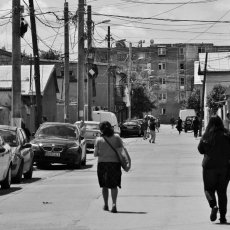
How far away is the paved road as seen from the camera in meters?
12.3

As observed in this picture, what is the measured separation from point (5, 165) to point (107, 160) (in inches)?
184

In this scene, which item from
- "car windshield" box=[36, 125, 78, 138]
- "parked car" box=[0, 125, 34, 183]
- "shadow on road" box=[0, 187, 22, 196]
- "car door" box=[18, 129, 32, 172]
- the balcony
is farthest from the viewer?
the balcony

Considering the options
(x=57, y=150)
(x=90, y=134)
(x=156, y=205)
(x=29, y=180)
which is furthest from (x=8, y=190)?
(x=90, y=134)

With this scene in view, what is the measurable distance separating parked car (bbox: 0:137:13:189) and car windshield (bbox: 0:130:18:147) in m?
1.93

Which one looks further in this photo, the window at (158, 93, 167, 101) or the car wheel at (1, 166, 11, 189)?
the window at (158, 93, 167, 101)

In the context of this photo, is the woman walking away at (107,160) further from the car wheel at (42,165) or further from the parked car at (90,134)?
the parked car at (90,134)

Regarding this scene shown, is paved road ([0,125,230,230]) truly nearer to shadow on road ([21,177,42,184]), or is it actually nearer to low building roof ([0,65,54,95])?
shadow on road ([21,177,42,184])

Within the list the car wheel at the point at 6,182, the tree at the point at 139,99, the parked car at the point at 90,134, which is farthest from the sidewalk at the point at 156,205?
the tree at the point at 139,99

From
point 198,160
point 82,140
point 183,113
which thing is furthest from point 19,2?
point 183,113

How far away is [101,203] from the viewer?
50.7ft

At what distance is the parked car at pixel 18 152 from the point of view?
2009 cm

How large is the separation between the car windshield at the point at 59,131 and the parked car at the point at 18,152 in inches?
224

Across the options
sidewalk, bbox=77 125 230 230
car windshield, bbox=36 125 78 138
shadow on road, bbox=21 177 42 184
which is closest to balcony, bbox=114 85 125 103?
→ car windshield, bbox=36 125 78 138

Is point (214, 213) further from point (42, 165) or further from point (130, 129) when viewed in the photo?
point (130, 129)
